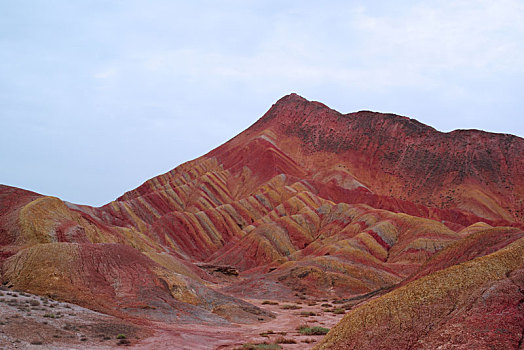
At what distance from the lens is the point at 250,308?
3244cm

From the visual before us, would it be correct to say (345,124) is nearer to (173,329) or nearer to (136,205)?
(136,205)

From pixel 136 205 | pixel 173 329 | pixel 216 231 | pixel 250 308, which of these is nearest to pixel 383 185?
pixel 216 231

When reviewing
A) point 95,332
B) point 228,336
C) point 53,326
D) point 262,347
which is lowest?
point 228,336

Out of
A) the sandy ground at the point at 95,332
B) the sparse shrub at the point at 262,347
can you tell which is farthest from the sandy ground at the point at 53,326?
the sparse shrub at the point at 262,347

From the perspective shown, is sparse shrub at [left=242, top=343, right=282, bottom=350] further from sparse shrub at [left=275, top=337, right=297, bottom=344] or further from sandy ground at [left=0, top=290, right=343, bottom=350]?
sparse shrub at [left=275, top=337, right=297, bottom=344]

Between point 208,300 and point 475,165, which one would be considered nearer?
point 208,300

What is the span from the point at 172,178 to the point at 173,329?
9398 centimetres

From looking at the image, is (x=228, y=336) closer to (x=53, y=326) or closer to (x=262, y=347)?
(x=262, y=347)

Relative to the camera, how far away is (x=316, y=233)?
7731 centimetres

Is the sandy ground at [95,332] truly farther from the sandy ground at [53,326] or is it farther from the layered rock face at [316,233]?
the layered rock face at [316,233]

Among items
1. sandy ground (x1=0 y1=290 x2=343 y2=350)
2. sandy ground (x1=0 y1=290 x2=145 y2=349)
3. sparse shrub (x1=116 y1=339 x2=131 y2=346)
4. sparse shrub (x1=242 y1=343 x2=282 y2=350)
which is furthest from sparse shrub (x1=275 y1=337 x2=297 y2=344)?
sparse shrub (x1=116 y1=339 x2=131 y2=346)

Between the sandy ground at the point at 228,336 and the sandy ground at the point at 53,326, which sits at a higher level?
the sandy ground at the point at 53,326

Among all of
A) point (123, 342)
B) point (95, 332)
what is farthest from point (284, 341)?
point (95, 332)

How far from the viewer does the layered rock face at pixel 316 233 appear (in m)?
11.2
